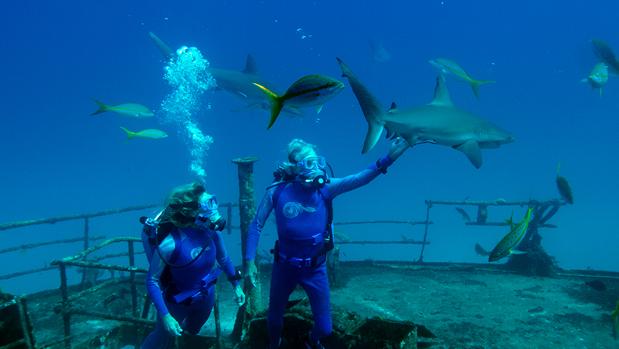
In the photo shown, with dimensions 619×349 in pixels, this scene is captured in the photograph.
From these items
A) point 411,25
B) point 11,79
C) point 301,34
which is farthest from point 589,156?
point 11,79

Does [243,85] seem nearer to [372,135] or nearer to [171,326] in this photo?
[372,135]

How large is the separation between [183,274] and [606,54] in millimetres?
7690

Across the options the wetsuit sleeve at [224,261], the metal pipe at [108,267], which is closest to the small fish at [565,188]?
the wetsuit sleeve at [224,261]

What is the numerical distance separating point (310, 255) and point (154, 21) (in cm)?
15040

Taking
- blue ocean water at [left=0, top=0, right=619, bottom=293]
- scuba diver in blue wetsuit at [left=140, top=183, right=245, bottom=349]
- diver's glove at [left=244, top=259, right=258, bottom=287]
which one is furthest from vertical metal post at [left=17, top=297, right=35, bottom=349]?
blue ocean water at [left=0, top=0, right=619, bottom=293]

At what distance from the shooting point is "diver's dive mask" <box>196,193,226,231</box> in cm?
372

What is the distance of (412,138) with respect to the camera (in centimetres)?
404

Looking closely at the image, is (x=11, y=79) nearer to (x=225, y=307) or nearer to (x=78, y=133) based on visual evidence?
(x=78, y=133)

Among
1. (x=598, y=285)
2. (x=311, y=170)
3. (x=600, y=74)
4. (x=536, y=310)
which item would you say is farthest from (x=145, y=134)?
(x=598, y=285)

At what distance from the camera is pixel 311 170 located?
425 cm

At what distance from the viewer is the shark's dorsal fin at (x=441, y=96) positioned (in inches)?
188

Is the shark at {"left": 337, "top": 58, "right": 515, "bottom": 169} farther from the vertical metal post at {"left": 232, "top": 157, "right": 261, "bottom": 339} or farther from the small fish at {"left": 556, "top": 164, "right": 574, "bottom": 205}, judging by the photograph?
the small fish at {"left": 556, "top": 164, "right": 574, "bottom": 205}

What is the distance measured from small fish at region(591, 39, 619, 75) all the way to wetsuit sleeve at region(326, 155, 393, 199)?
5112 millimetres

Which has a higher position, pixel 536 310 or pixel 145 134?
pixel 145 134
